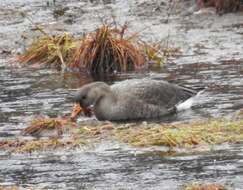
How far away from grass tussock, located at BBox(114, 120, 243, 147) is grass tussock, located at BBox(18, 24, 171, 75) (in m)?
5.56

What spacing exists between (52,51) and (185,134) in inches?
298

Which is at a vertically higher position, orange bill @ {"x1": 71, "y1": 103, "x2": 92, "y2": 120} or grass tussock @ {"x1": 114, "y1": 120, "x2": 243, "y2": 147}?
grass tussock @ {"x1": 114, "y1": 120, "x2": 243, "y2": 147}

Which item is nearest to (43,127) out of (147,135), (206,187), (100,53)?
(147,135)

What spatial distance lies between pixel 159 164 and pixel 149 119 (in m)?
3.19

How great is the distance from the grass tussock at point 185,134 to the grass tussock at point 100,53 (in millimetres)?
5557

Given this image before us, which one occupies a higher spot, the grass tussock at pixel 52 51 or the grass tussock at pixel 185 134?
the grass tussock at pixel 185 134

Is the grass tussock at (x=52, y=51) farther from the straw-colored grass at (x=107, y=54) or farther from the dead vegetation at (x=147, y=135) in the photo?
the dead vegetation at (x=147, y=135)

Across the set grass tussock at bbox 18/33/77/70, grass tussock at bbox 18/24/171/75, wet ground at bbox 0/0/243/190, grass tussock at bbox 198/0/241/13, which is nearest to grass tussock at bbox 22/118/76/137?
wet ground at bbox 0/0/243/190

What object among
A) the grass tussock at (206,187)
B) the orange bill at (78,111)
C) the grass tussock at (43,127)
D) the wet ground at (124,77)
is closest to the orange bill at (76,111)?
the orange bill at (78,111)

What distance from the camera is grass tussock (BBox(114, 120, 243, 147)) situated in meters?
13.6

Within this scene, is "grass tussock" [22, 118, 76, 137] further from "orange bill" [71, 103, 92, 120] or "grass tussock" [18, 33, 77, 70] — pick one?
"grass tussock" [18, 33, 77, 70]

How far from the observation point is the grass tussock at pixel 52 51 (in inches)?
816

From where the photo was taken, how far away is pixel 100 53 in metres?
20.1

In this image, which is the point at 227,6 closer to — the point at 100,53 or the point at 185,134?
the point at 100,53
